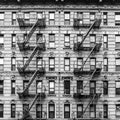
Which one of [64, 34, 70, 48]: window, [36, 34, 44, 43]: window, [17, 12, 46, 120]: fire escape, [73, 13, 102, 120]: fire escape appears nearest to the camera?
[17, 12, 46, 120]: fire escape

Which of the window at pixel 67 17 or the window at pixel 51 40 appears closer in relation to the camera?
the window at pixel 51 40

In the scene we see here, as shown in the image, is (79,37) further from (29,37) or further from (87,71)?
(29,37)

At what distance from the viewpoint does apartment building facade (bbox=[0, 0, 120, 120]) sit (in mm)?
30906

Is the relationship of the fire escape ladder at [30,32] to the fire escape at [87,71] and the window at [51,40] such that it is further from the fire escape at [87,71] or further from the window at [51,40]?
the fire escape at [87,71]

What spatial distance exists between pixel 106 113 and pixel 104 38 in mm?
8618

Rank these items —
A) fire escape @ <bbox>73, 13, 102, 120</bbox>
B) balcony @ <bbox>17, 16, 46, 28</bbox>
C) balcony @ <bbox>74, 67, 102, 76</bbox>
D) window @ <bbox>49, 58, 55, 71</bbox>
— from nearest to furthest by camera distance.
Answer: fire escape @ <bbox>73, 13, 102, 120</bbox> < balcony @ <bbox>74, 67, 102, 76</bbox> < balcony @ <bbox>17, 16, 46, 28</bbox> < window @ <bbox>49, 58, 55, 71</bbox>

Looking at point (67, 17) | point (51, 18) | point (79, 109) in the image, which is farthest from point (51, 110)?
point (67, 17)

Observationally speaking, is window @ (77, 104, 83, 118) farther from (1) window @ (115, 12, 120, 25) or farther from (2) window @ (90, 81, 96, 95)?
(1) window @ (115, 12, 120, 25)

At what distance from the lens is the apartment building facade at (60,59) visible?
30.9 metres

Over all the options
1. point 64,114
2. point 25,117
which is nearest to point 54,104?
point 64,114

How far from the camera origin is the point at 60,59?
3170 centimetres

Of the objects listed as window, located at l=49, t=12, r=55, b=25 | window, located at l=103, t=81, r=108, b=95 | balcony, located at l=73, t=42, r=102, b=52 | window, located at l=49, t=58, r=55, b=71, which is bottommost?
window, located at l=103, t=81, r=108, b=95

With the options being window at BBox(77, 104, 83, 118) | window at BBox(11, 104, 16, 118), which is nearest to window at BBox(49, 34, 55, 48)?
window at BBox(77, 104, 83, 118)

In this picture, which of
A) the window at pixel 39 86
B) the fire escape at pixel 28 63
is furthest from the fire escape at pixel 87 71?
the window at pixel 39 86
